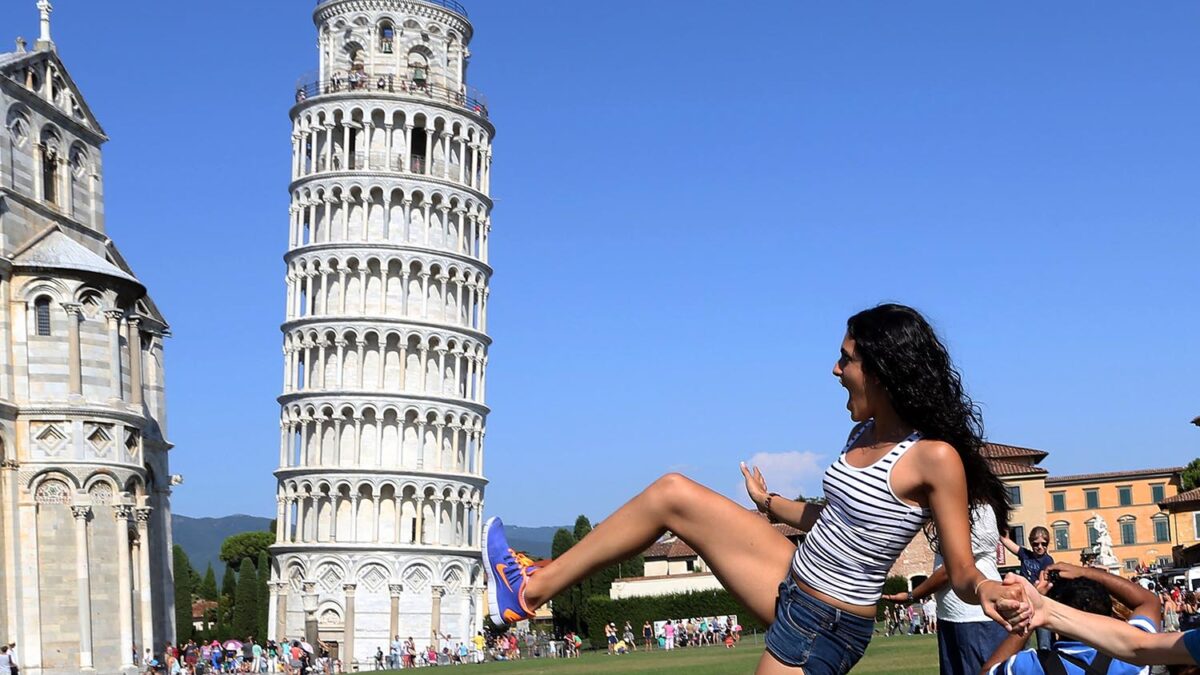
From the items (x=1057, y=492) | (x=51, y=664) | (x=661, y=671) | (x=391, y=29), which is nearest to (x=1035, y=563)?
(x=661, y=671)

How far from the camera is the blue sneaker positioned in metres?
6.46

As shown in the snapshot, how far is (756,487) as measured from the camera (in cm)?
684

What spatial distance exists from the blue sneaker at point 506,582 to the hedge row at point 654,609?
64.3 m

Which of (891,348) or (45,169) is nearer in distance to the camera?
(891,348)

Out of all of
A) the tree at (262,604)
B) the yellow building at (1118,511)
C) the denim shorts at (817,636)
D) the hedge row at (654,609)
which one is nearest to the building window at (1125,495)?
the yellow building at (1118,511)

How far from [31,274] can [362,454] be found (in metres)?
35.4

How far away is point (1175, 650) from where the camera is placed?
3904 mm

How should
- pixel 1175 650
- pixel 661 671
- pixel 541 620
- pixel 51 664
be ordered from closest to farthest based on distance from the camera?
1. pixel 1175 650
2. pixel 661 671
3. pixel 51 664
4. pixel 541 620

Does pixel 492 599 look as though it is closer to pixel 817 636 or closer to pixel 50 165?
pixel 817 636

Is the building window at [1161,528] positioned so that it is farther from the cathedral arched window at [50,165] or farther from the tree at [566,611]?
the cathedral arched window at [50,165]

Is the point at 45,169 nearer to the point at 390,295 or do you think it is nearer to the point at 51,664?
the point at 51,664

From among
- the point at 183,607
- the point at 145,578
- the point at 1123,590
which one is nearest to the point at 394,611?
the point at 183,607

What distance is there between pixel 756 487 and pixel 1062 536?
9694cm

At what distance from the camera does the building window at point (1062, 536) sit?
9806cm
